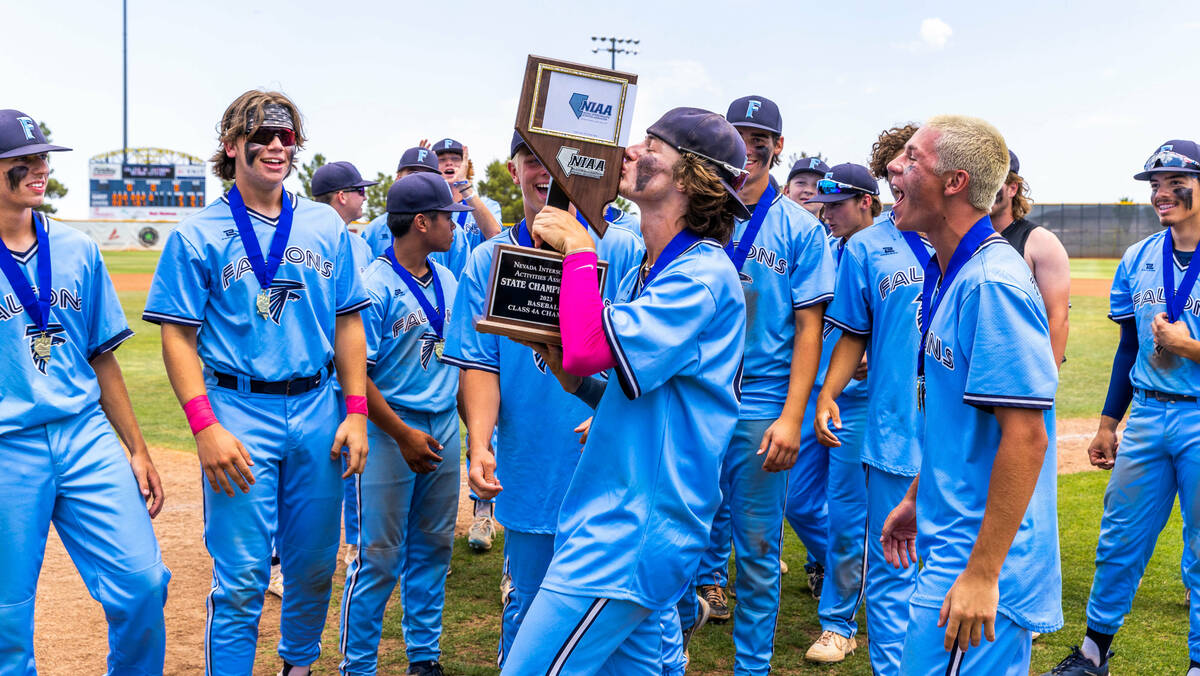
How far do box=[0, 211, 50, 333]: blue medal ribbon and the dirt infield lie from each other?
2185 mm

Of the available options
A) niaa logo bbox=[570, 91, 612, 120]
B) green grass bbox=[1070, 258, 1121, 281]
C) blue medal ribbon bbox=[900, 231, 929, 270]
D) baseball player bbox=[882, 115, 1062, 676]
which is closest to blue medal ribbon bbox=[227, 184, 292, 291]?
niaa logo bbox=[570, 91, 612, 120]

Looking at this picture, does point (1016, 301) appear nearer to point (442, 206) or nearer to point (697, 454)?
point (697, 454)

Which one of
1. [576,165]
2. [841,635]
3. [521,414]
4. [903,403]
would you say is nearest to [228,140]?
[521,414]

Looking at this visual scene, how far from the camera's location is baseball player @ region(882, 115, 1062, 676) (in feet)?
8.52

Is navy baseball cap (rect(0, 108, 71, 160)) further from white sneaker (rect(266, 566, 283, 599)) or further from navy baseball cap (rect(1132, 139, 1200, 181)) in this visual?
navy baseball cap (rect(1132, 139, 1200, 181))

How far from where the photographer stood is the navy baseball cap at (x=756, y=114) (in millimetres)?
5195

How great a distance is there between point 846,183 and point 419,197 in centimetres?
284

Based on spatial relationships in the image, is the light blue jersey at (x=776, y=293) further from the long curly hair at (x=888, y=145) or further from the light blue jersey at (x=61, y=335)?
the light blue jersey at (x=61, y=335)

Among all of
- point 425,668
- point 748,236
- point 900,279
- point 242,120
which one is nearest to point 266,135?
point 242,120

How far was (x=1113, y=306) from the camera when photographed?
18.9 feet

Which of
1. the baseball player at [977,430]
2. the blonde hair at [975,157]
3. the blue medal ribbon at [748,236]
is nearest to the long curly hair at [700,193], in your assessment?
the baseball player at [977,430]

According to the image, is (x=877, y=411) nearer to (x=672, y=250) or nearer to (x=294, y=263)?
(x=672, y=250)

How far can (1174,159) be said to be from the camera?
17.5ft

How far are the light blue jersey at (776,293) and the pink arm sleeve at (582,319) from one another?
2.18 metres
